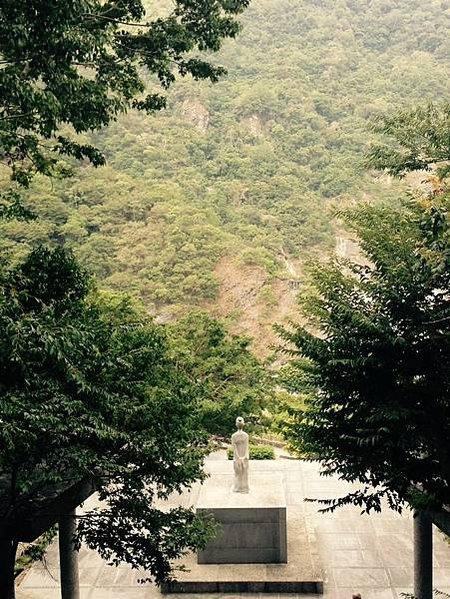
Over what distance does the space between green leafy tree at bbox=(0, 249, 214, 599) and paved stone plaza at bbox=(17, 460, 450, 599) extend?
4952mm

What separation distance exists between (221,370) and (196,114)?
39531 mm

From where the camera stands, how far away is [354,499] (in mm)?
9188

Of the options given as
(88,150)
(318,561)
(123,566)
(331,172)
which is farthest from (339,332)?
(331,172)

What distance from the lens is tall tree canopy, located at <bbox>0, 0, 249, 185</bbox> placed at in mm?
8266

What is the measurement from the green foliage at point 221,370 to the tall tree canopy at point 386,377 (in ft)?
28.3

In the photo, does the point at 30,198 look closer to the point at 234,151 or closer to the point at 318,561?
the point at 234,151

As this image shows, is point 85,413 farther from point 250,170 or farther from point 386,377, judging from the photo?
point 250,170

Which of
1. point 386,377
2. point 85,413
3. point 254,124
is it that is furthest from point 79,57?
point 254,124

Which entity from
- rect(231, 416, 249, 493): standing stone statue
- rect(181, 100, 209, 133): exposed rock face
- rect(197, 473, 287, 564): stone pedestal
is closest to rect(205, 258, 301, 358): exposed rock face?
rect(181, 100, 209, 133): exposed rock face

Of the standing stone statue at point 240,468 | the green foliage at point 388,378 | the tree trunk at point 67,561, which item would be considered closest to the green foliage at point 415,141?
the standing stone statue at point 240,468

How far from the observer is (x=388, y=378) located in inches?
348

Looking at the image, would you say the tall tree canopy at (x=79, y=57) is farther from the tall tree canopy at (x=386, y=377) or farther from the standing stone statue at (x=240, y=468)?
the standing stone statue at (x=240, y=468)

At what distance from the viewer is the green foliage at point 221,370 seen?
59.5 ft

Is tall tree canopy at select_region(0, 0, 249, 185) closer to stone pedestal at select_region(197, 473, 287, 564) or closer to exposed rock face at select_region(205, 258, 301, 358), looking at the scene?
stone pedestal at select_region(197, 473, 287, 564)
